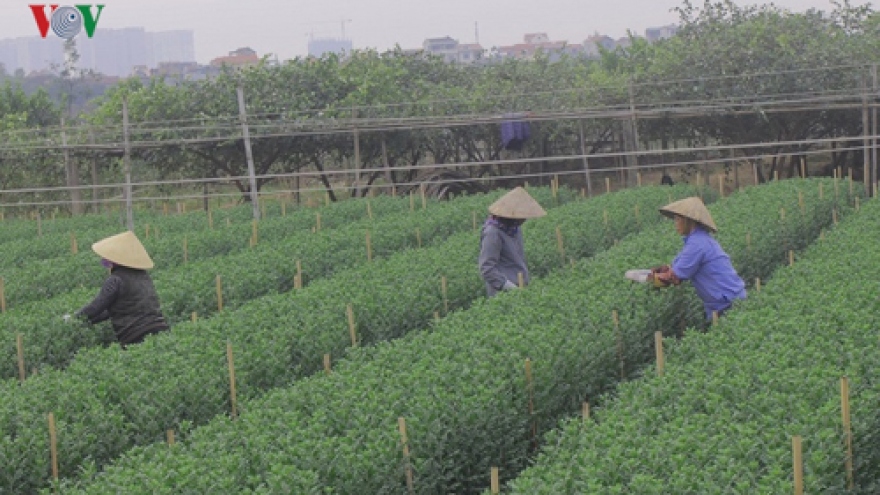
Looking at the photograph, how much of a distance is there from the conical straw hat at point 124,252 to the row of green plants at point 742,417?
485 cm

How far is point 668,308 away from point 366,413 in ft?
13.0

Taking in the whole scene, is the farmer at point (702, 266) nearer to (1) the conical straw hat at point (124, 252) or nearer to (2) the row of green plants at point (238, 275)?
(2) the row of green plants at point (238, 275)

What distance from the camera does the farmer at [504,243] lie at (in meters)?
11.3

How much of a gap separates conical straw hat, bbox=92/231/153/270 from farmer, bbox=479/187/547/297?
3.10 meters

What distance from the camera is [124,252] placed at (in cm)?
1066

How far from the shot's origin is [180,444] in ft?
22.4

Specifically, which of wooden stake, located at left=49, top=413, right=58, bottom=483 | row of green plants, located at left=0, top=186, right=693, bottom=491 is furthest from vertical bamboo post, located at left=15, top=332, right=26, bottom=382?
wooden stake, located at left=49, top=413, right=58, bottom=483

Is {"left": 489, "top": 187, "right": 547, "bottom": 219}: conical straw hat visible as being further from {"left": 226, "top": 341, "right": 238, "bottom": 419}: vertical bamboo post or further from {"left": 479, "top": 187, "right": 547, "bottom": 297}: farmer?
{"left": 226, "top": 341, "right": 238, "bottom": 419}: vertical bamboo post

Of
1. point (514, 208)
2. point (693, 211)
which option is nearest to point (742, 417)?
point (693, 211)

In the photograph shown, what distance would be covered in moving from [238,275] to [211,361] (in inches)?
188

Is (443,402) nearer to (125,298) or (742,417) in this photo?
(742,417)

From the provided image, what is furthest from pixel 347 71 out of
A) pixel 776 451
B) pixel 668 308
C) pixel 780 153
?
pixel 776 451

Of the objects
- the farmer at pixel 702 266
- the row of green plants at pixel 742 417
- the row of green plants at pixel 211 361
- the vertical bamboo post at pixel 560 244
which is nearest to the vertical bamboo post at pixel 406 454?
the row of green plants at pixel 742 417

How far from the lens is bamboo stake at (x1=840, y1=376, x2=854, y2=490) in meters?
6.07
